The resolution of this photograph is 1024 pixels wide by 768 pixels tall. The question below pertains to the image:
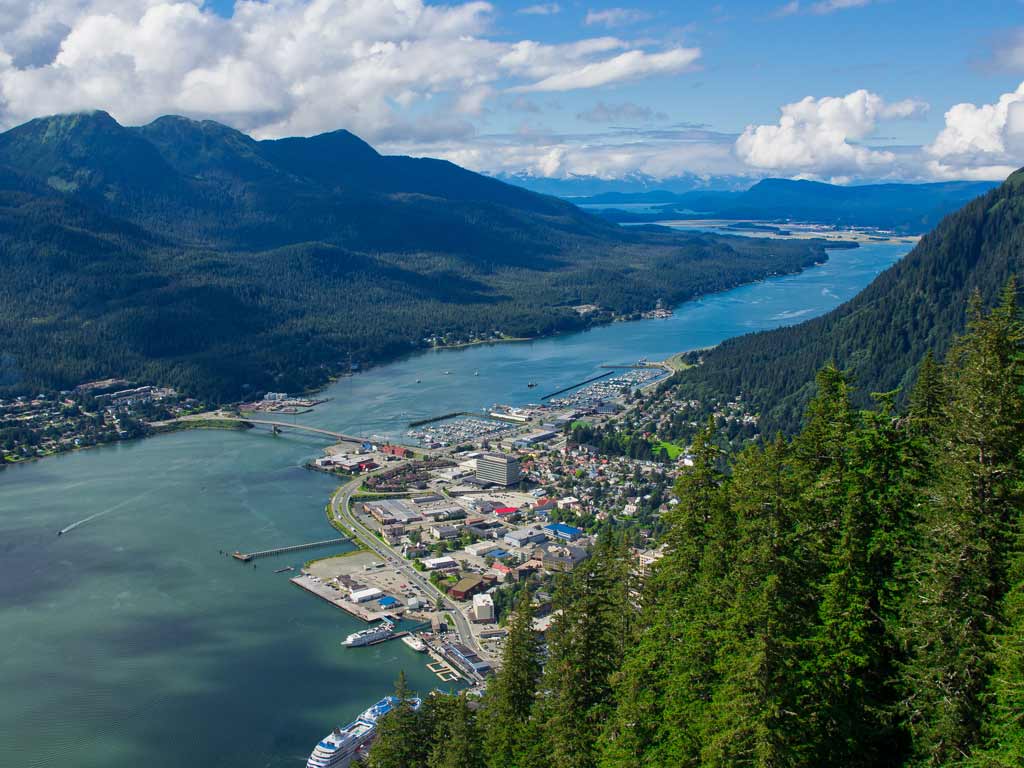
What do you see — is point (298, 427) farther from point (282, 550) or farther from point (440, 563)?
point (440, 563)

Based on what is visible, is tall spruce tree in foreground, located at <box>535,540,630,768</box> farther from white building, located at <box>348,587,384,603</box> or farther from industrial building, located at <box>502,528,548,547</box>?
industrial building, located at <box>502,528,548,547</box>

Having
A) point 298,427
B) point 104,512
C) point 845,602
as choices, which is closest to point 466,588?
point 104,512

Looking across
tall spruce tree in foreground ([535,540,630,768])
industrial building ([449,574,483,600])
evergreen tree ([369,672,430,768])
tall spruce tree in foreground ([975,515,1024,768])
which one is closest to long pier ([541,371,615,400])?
industrial building ([449,574,483,600])

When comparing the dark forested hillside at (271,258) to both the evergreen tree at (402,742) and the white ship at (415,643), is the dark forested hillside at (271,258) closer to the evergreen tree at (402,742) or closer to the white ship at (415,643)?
the white ship at (415,643)

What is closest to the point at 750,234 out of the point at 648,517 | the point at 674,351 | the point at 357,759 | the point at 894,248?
the point at 894,248

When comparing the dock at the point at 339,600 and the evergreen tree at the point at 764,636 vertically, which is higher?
the evergreen tree at the point at 764,636

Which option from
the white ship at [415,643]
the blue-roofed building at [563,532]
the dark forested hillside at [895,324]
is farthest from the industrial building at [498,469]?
the white ship at [415,643]
